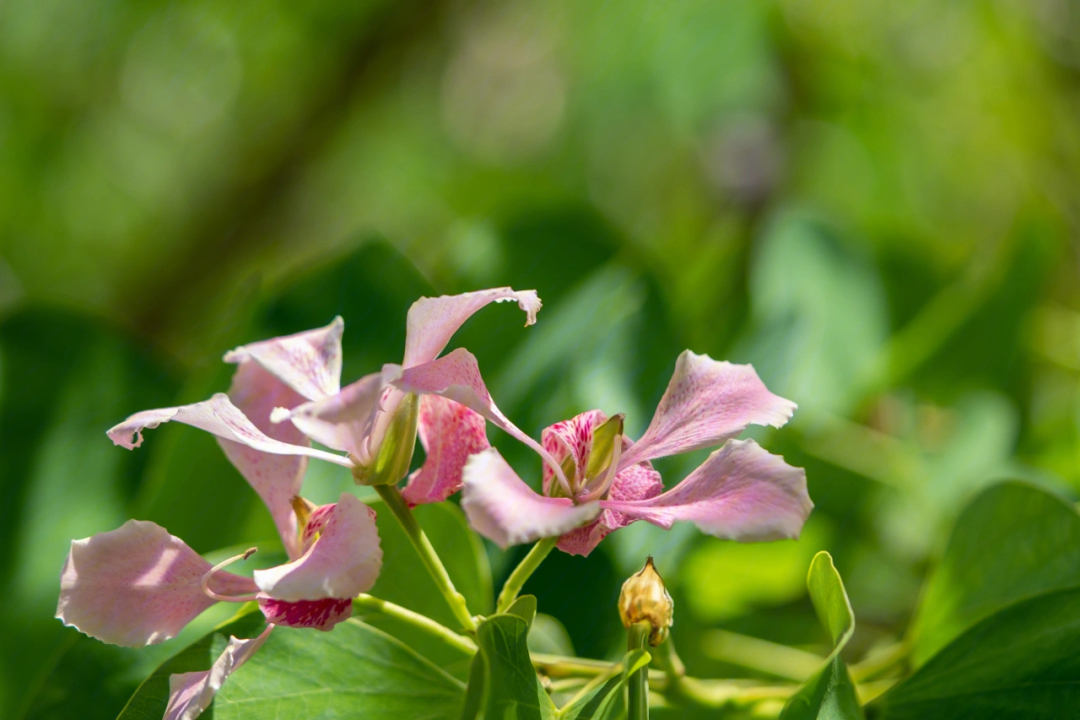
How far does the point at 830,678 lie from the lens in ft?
0.82

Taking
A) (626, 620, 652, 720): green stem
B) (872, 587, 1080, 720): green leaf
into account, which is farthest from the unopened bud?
(872, 587, 1080, 720): green leaf

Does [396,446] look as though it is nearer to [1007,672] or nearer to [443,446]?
[443,446]

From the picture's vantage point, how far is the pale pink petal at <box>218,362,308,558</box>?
0.29 m

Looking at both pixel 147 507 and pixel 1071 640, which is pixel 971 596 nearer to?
pixel 1071 640

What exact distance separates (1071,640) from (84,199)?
1.79 metres

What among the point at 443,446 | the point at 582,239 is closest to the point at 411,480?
the point at 443,446

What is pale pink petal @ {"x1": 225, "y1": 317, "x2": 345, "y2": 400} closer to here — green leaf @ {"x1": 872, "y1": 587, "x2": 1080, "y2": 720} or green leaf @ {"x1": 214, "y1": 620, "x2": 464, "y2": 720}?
green leaf @ {"x1": 214, "y1": 620, "x2": 464, "y2": 720}

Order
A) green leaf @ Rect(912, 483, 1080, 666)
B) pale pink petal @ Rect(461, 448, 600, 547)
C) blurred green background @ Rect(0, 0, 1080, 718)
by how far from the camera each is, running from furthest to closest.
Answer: blurred green background @ Rect(0, 0, 1080, 718) → green leaf @ Rect(912, 483, 1080, 666) → pale pink petal @ Rect(461, 448, 600, 547)

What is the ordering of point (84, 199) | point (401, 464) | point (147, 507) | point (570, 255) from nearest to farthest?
1. point (401, 464)
2. point (147, 507)
3. point (570, 255)
4. point (84, 199)

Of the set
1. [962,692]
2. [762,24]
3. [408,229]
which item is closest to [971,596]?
[962,692]

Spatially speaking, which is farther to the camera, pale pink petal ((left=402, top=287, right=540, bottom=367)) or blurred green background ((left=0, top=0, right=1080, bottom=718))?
blurred green background ((left=0, top=0, right=1080, bottom=718))

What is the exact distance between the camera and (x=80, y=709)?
0.32 meters

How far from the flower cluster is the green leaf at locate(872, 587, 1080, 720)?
11 centimetres

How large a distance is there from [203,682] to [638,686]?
111mm
